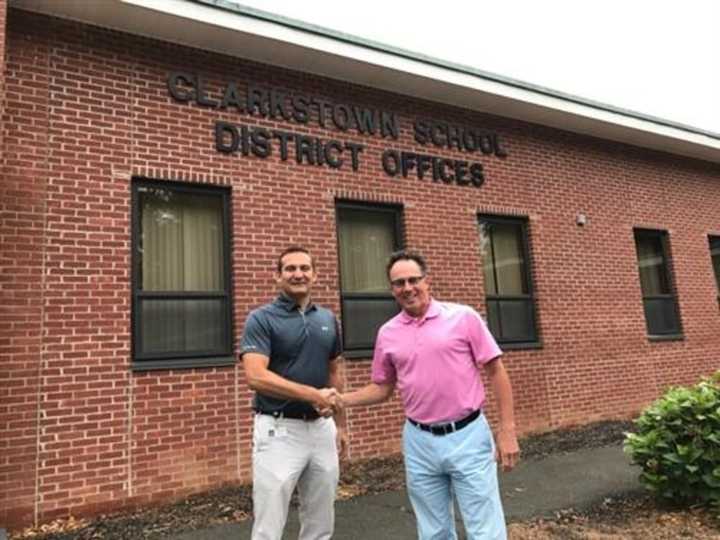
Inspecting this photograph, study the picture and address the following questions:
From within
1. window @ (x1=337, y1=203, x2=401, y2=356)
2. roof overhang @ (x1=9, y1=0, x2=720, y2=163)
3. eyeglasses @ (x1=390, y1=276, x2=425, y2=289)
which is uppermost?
roof overhang @ (x1=9, y1=0, x2=720, y2=163)

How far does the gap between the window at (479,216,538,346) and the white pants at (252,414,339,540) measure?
17.4 feet

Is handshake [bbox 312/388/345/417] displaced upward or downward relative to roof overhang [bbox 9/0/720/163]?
downward

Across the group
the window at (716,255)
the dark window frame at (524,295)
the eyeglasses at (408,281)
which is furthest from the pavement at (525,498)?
the window at (716,255)

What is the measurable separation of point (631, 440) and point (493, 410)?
2840 millimetres

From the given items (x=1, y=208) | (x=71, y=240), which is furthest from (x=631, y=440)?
(x=1, y=208)

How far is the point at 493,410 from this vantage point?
7992 mm

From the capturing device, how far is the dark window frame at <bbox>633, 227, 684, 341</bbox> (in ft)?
33.7

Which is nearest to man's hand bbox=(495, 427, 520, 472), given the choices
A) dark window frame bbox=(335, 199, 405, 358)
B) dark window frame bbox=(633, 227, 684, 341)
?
dark window frame bbox=(335, 199, 405, 358)

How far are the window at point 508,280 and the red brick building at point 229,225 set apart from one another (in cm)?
3

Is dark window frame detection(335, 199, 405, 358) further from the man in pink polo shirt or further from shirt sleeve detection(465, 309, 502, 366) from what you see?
shirt sleeve detection(465, 309, 502, 366)

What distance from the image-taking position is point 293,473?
10.9 feet

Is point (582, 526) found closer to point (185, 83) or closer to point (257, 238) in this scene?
point (257, 238)

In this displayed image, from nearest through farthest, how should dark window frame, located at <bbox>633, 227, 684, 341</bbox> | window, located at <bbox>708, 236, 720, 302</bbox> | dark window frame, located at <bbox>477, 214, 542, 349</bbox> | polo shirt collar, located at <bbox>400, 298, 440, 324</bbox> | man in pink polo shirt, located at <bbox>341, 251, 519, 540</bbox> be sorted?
man in pink polo shirt, located at <bbox>341, 251, 519, 540</bbox>
polo shirt collar, located at <bbox>400, 298, 440, 324</bbox>
dark window frame, located at <bbox>477, 214, 542, 349</bbox>
dark window frame, located at <bbox>633, 227, 684, 341</bbox>
window, located at <bbox>708, 236, 720, 302</bbox>

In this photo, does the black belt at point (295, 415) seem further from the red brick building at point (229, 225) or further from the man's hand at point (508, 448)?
the red brick building at point (229, 225)
